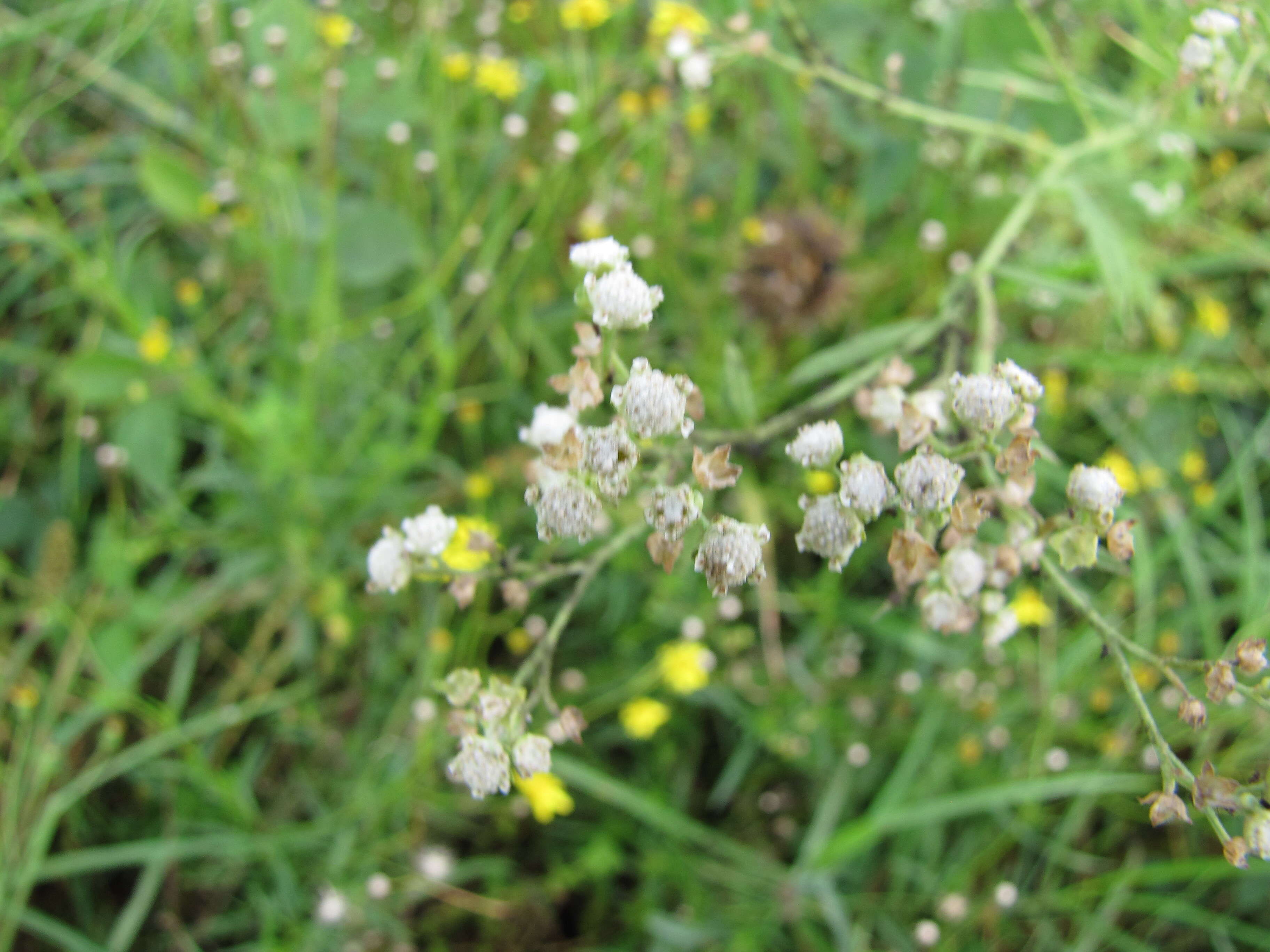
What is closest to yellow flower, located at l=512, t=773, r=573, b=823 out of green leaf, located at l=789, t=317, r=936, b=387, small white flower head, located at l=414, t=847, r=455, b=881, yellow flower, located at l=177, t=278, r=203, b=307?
small white flower head, located at l=414, t=847, r=455, b=881

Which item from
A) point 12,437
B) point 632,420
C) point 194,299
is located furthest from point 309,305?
point 632,420

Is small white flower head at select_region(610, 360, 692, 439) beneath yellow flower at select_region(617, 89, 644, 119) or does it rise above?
above

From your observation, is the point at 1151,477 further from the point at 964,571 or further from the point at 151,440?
the point at 151,440

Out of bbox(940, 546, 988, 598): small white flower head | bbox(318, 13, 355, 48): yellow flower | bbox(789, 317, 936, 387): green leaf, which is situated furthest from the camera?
bbox(318, 13, 355, 48): yellow flower

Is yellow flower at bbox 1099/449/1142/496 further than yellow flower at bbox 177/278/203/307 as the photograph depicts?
No

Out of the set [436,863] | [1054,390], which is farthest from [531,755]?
[1054,390]

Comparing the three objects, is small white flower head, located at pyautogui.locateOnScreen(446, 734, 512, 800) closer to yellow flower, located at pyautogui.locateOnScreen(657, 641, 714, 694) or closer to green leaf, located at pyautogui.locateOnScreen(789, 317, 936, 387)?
green leaf, located at pyautogui.locateOnScreen(789, 317, 936, 387)

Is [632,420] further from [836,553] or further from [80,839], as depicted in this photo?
[80,839]
